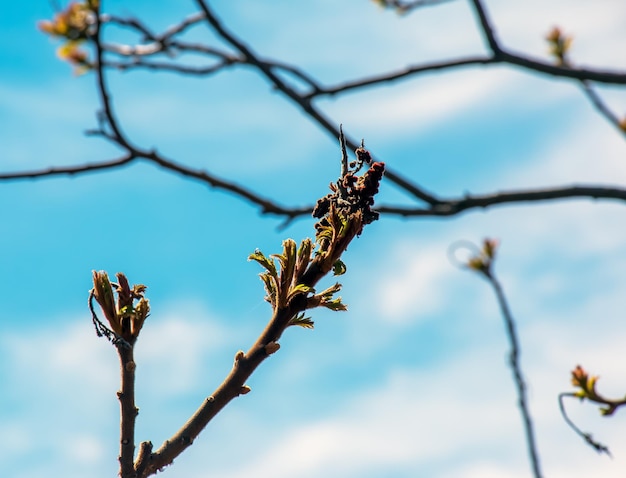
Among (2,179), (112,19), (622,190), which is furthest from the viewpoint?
(112,19)

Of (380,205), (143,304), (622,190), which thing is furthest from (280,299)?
(622,190)

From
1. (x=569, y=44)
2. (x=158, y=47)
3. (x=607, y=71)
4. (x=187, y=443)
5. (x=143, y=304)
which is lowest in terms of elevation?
(x=187, y=443)

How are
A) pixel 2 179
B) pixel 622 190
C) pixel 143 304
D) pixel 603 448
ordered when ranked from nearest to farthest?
pixel 143 304 → pixel 603 448 → pixel 2 179 → pixel 622 190

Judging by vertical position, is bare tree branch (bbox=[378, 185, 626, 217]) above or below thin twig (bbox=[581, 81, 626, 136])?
below

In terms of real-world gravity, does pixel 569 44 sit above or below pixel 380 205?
above

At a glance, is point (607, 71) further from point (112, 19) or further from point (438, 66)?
point (112, 19)

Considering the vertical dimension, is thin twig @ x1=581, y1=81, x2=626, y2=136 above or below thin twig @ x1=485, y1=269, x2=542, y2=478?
above

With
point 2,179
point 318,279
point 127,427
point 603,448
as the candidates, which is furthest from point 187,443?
point 2,179

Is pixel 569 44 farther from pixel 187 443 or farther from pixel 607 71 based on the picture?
pixel 187 443

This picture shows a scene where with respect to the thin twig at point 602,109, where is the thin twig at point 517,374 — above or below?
below

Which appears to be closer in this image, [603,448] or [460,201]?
[603,448]

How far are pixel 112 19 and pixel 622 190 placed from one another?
5723 mm

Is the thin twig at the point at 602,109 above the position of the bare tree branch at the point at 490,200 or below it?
above

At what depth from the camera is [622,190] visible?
584 cm
